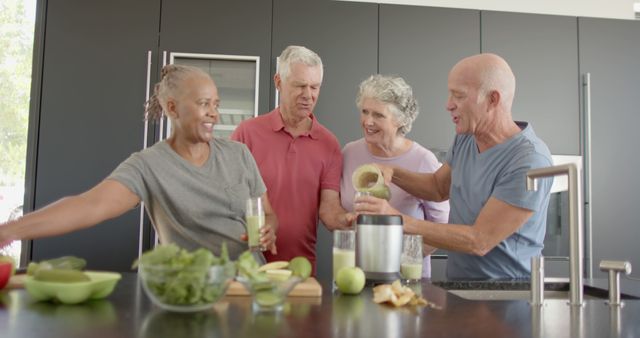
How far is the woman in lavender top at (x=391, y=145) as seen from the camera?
2361 millimetres

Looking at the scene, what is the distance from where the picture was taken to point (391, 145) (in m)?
2.45

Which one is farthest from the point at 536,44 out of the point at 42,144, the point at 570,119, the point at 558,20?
the point at 42,144

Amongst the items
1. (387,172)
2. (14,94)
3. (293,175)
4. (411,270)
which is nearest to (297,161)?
(293,175)

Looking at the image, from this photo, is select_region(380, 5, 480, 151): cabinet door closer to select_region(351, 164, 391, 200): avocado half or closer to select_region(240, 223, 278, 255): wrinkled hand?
select_region(351, 164, 391, 200): avocado half

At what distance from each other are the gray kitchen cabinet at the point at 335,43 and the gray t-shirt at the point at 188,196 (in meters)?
1.75

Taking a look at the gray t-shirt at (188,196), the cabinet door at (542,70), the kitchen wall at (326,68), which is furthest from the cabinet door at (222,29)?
the gray t-shirt at (188,196)

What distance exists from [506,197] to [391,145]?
0.69 m

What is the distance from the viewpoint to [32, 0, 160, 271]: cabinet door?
3.33 m

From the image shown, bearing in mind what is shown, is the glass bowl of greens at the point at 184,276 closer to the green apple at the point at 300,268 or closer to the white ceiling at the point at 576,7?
the green apple at the point at 300,268

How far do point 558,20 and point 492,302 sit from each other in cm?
306

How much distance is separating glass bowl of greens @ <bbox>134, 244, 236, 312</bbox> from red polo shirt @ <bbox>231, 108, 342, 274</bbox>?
1.18 m

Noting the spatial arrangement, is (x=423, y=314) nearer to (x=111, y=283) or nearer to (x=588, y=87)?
(x=111, y=283)

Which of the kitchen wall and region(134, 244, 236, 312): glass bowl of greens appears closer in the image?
region(134, 244, 236, 312): glass bowl of greens

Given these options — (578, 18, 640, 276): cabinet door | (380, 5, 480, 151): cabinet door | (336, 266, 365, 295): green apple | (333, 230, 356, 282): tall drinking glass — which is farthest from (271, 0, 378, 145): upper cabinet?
(336, 266, 365, 295): green apple
